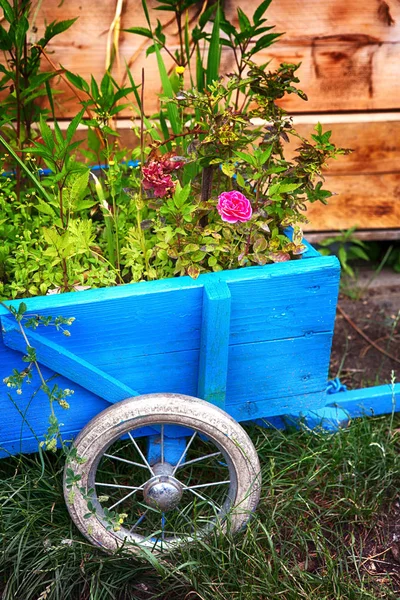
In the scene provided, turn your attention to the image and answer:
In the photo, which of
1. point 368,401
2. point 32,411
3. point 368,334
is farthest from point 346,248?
point 32,411

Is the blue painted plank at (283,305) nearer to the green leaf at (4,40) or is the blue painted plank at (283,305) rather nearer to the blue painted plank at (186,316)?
the blue painted plank at (186,316)

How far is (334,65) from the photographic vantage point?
248 centimetres

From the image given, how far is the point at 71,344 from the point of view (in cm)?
153

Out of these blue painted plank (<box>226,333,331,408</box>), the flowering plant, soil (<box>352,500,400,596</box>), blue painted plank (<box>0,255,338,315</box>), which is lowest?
soil (<box>352,500,400,596</box>)

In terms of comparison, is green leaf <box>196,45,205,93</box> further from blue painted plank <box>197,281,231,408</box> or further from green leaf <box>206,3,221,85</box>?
blue painted plank <box>197,281,231,408</box>

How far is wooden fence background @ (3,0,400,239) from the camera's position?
2326mm

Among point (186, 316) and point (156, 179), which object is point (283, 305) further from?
point (156, 179)

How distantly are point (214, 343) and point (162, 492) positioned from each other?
0.38 meters

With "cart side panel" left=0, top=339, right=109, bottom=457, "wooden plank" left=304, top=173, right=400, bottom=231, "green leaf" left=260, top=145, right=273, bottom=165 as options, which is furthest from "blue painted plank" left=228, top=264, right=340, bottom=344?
"wooden plank" left=304, top=173, right=400, bottom=231

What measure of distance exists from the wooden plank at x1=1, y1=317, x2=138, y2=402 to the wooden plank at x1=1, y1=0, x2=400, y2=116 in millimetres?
1127

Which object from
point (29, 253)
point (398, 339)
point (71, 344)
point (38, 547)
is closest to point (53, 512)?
point (38, 547)

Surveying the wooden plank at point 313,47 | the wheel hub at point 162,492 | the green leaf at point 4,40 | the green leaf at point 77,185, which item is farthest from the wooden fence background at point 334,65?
the wheel hub at point 162,492

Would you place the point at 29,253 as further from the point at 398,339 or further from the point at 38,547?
the point at 398,339

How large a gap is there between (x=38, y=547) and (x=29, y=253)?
0.71m
